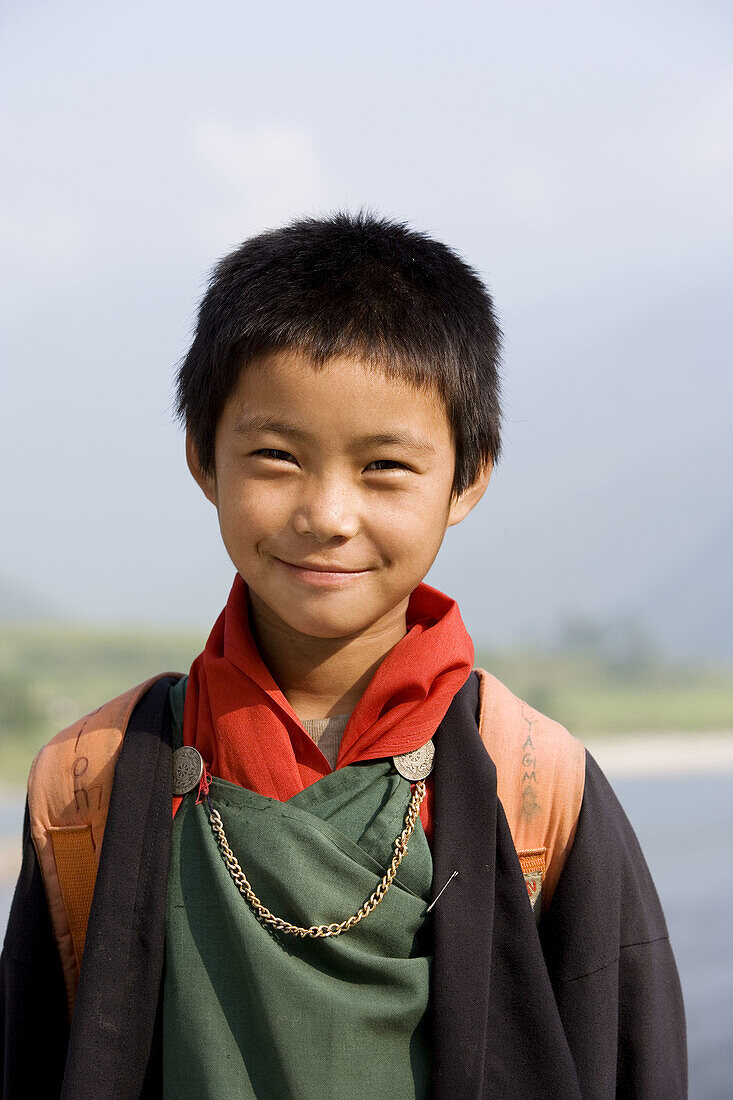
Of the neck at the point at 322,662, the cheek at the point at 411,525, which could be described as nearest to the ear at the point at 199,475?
the neck at the point at 322,662

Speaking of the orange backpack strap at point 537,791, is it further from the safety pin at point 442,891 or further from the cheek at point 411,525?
the cheek at point 411,525

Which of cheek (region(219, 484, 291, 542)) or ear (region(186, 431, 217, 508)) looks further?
ear (region(186, 431, 217, 508))

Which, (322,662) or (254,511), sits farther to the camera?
(322,662)

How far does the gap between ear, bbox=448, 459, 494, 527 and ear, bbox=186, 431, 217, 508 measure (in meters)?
0.27

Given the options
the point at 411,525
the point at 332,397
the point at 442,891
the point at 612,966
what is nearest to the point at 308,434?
the point at 332,397

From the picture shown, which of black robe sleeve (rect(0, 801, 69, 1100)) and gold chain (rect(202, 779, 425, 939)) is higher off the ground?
gold chain (rect(202, 779, 425, 939))

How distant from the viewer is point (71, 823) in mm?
1076

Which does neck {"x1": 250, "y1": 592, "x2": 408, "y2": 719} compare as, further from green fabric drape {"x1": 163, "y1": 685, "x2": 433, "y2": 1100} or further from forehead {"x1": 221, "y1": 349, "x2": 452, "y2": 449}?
forehead {"x1": 221, "y1": 349, "x2": 452, "y2": 449}

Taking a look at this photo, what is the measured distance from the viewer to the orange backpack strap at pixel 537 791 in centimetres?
108

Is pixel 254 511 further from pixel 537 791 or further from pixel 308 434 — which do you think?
pixel 537 791

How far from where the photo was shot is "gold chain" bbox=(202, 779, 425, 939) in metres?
0.97

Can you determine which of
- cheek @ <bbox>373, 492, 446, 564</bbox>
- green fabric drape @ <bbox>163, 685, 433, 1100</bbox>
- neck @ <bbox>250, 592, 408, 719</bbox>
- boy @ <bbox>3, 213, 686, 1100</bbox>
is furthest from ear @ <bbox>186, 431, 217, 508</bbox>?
green fabric drape @ <bbox>163, 685, 433, 1100</bbox>

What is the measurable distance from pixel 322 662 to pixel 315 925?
0.29 metres

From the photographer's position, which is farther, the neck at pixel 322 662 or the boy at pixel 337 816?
the neck at pixel 322 662
